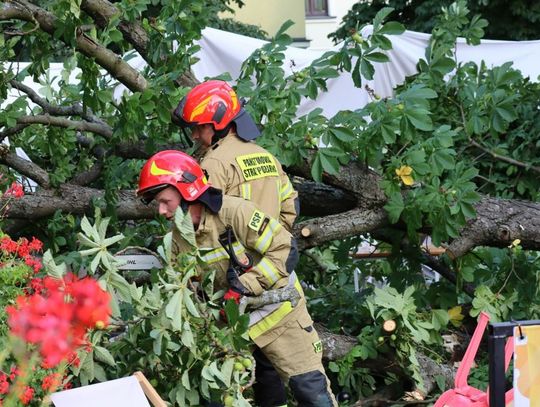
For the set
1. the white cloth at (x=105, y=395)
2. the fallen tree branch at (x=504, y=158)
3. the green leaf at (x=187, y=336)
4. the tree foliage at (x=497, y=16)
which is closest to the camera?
the white cloth at (x=105, y=395)

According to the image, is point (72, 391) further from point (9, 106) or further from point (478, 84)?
point (478, 84)

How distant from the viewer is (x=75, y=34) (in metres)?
4.77

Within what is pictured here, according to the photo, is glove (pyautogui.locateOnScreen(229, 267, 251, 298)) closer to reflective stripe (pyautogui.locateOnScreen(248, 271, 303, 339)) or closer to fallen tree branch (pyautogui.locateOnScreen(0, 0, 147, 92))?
reflective stripe (pyautogui.locateOnScreen(248, 271, 303, 339))

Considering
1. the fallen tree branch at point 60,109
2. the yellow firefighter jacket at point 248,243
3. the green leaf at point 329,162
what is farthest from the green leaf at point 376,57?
the fallen tree branch at point 60,109

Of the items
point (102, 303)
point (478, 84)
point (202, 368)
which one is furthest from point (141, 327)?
point (478, 84)

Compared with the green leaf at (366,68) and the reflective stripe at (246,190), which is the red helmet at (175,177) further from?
the green leaf at (366,68)

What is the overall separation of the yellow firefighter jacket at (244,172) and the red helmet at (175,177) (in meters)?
0.23

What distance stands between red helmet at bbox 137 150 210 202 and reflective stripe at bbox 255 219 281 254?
29 cm

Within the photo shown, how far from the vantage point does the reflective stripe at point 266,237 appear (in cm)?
377

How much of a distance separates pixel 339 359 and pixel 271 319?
3.43 ft

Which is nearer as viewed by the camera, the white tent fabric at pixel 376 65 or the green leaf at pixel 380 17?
the green leaf at pixel 380 17

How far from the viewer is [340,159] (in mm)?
4707

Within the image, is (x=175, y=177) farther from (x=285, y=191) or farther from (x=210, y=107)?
(x=285, y=191)

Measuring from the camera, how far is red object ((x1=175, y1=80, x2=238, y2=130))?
13.5 ft
